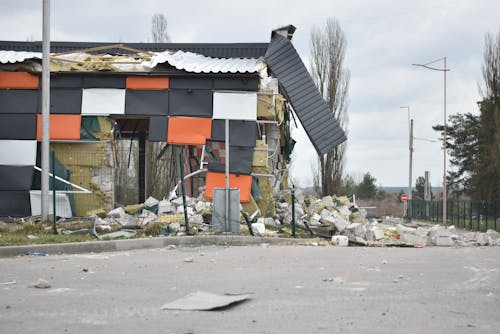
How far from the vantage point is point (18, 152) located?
2350 centimetres

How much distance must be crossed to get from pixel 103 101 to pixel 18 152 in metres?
3.06

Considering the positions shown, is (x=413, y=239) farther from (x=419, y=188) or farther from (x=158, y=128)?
(x=419, y=188)

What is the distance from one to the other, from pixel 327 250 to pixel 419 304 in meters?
7.04

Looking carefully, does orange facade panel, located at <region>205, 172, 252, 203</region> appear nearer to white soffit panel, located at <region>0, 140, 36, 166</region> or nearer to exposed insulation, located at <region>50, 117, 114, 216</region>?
exposed insulation, located at <region>50, 117, 114, 216</region>

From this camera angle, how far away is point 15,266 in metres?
Result: 11.3

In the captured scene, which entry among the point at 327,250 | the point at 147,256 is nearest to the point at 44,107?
the point at 147,256

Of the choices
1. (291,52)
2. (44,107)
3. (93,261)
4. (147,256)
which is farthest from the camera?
(291,52)

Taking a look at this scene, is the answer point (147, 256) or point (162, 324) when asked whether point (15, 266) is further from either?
point (162, 324)

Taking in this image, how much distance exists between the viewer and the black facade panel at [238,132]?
2327 cm

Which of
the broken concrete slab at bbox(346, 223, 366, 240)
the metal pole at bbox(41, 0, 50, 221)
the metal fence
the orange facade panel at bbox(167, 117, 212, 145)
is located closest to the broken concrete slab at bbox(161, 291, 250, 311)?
the metal pole at bbox(41, 0, 50, 221)

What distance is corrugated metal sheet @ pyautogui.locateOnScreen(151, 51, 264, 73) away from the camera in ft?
76.8

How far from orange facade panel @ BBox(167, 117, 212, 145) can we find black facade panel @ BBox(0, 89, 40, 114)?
4.29 meters

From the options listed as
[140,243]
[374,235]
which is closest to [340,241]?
[374,235]

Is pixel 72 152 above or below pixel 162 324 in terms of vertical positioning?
above
